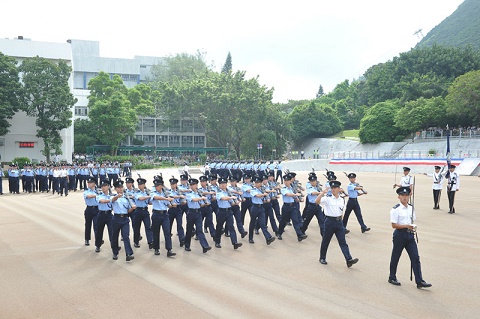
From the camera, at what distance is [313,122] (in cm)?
6744

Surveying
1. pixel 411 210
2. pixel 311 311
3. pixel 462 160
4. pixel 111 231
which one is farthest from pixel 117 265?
pixel 462 160

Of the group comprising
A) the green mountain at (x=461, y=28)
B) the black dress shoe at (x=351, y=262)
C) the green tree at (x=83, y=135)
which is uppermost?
the green mountain at (x=461, y=28)

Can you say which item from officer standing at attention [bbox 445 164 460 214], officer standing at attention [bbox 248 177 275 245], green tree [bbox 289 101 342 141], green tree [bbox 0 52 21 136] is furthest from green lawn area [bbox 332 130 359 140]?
officer standing at attention [bbox 248 177 275 245]

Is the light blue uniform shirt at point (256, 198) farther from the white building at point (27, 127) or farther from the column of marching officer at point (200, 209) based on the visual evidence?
the white building at point (27, 127)

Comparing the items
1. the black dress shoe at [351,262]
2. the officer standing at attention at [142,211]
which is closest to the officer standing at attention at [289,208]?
the black dress shoe at [351,262]

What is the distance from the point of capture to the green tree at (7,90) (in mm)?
38500

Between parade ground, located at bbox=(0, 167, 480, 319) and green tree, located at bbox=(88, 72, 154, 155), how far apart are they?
37289mm

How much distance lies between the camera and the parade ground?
21.0 ft

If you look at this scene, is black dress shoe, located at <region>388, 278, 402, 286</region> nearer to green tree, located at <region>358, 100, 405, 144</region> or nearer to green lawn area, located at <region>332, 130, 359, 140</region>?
green tree, located at <region>358, 100, 405, 144</region>

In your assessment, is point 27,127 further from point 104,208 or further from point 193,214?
point 193,214

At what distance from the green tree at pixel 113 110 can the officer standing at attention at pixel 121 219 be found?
40.5 metres

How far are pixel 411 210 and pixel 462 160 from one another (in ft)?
101

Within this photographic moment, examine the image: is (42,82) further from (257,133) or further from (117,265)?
A: (117,265)

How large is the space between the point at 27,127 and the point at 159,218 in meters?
38.8
